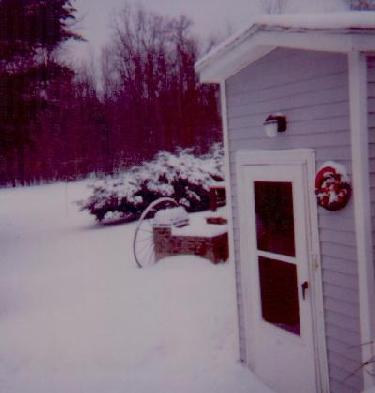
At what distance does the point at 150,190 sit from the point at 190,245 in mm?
6341

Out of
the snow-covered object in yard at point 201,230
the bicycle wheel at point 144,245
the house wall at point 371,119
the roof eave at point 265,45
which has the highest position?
the roof eave at point 265,45

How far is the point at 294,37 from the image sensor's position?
368 centimetres

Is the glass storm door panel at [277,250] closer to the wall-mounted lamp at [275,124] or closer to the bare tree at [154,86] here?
the wall-mounted lamp at [275,124]

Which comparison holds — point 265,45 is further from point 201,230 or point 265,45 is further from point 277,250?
point 201,230

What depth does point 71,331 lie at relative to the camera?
23.1 ft

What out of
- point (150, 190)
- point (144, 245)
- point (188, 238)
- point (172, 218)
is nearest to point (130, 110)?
point (150, 190)

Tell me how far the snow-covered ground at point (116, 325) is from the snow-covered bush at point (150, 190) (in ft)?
Result: 9.26

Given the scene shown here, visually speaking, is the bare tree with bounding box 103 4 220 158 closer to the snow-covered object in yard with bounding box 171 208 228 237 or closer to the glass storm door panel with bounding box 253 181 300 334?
the snow-covered object in yard with bounding box 171 208 228 237

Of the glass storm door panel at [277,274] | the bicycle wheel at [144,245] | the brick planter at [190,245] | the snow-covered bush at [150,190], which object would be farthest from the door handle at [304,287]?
the snow-covered bush at [150,190]

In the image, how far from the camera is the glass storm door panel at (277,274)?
167 inches

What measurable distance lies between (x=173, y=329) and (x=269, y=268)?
2.38m

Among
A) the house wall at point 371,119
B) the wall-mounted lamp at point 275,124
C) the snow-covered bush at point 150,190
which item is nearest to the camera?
the house wall at point 371,119

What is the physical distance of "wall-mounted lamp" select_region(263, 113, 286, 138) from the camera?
165 inches

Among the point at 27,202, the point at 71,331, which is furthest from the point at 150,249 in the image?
the point at 27,202
